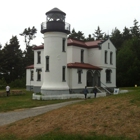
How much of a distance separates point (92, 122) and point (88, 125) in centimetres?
30

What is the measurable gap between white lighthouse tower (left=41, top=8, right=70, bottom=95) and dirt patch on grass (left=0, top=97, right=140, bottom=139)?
16.2 m

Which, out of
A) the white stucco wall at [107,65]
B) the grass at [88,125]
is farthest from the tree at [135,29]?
the grass at [88,125]

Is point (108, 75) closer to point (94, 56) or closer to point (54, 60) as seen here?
point (94, 56)

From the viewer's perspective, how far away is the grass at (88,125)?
28.0ft

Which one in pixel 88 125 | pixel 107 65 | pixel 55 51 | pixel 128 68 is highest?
pixel 55 51

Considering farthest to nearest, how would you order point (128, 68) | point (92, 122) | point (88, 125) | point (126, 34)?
1. point (126, 34)
2. point (128, 68)
3. point (92, 122)
4. point (88, 125)

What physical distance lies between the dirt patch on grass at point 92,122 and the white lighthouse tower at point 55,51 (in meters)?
16.2

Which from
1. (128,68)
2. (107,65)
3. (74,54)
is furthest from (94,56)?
(128,68)

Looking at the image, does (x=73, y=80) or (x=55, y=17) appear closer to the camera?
(x=55, y=17)

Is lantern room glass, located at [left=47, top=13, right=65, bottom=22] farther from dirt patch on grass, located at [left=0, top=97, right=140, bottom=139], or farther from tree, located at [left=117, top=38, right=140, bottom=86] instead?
tree, located at [left=117, top=38, right=140, bottom=86]

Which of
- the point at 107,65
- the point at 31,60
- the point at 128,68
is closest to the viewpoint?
the point at 107,65

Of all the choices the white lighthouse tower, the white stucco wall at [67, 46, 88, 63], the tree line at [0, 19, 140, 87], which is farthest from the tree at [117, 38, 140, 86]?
the white lighthouse tower

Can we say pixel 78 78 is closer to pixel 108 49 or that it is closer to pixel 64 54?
pixel 64 54

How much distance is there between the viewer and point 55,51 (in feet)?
92.3
